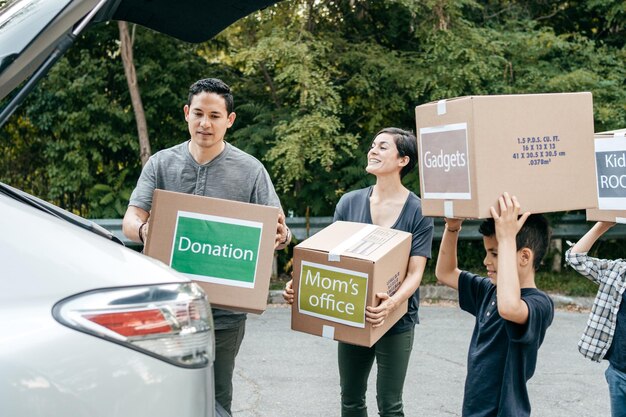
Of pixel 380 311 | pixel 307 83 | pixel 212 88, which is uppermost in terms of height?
pixel 307 83

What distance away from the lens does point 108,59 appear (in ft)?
34.7

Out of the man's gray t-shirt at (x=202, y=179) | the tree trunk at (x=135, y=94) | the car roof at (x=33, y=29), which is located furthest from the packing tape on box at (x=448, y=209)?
the tree trunk at (x=135, y=94)

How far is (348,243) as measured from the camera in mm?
3436

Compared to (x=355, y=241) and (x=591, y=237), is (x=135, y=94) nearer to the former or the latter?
(x=355, y=241)

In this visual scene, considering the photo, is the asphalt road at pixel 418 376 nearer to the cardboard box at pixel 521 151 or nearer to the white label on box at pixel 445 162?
the white label on box at pixel 445 162

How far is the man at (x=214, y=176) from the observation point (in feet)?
11.3

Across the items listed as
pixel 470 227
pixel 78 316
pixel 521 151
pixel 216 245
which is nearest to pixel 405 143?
pixel 521 151

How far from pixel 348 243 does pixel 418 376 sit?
2695mm

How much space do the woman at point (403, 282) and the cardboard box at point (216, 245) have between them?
52 cm

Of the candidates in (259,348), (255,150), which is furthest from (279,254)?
(259,348)

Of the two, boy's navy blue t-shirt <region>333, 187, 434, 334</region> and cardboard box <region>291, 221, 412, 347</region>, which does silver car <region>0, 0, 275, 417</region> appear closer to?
cardboard box <region>291, 221, 412, 347</region>

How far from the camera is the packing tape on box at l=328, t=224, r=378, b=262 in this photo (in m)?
3.33

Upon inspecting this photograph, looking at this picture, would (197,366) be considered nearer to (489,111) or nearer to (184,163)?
(489,111)

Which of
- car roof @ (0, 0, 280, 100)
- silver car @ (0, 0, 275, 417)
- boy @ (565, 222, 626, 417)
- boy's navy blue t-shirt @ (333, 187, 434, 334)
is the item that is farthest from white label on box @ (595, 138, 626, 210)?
car roof @ (0, 0, 280, 100)
